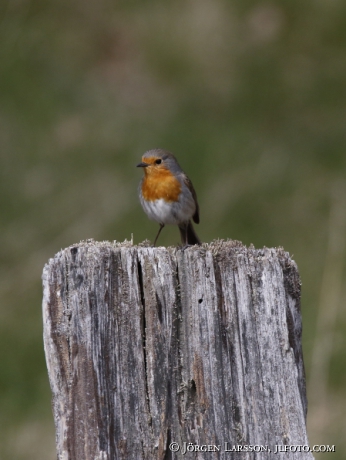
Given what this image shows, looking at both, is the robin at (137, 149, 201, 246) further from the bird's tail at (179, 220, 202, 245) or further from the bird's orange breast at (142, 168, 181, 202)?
the bird's tail at (179, 220, 202, 245)

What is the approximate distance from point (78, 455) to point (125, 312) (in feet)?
2.01

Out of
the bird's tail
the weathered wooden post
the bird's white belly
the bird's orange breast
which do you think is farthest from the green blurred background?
the weathered wooden post

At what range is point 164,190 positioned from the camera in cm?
651

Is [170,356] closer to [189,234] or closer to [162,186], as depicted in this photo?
[162,186]

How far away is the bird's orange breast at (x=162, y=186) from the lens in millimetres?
6516

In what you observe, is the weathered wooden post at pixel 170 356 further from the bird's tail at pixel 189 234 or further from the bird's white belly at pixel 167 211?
the bird's tail at pixel 189 234

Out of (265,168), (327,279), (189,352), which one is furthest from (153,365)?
(265,168)

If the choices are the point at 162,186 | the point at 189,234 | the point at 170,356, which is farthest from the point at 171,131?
the point at 170,356

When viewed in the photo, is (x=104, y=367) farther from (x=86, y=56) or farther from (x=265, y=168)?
(x=86, y=56)

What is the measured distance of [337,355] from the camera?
6.71 meters

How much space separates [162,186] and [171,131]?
3.91 meters

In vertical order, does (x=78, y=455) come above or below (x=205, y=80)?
below

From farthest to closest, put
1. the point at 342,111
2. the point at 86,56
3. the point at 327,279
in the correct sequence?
the point at 86,56, the point at 342,111, the point at 327,279

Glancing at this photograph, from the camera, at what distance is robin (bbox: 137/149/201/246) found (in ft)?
21.4
